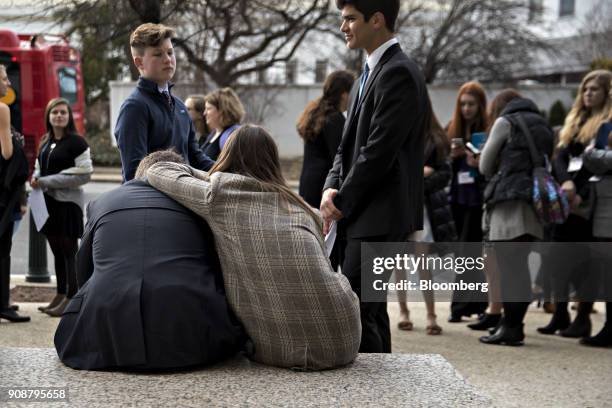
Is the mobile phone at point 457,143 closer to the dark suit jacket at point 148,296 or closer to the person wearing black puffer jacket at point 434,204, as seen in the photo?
the person wearing black puffer jacket at point 434,204

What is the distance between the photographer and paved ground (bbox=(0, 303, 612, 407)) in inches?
227

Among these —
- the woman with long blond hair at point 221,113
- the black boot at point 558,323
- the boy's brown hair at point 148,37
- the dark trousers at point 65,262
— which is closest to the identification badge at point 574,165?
the black boot at point 558,323

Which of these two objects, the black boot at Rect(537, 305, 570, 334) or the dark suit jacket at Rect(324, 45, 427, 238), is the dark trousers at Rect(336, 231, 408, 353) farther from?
the black boot at Rect(537, 305, 570, 334)

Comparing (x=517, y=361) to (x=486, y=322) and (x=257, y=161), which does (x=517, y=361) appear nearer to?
(x=486, y=322)

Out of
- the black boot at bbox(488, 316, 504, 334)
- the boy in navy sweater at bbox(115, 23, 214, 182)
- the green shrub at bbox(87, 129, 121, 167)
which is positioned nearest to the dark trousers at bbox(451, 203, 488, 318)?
the black boot at bbox(488, 316, 504, 334)

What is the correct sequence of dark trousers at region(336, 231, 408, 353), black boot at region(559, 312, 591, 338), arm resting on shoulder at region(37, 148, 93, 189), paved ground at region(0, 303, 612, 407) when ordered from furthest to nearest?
arm resting on shoulder at region(37, 148, 93, 189), black boot at region(559, 312, 591, 338), paved ground at region(0, 303, 612, 407), dark trousers at region(336, 231, 408, 353)

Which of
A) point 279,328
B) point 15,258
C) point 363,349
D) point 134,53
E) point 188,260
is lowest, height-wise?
point 15,258

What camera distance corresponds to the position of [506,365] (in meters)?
6.56

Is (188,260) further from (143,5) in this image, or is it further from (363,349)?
(143,5)

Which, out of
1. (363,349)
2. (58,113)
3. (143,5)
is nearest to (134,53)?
(363,349)

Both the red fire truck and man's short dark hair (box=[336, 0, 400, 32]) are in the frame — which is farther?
the red fire truck

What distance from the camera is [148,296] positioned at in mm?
3939

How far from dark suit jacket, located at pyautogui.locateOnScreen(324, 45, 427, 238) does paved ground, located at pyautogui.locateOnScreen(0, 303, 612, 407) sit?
50.6 inches

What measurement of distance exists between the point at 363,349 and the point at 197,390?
4.74 feet
